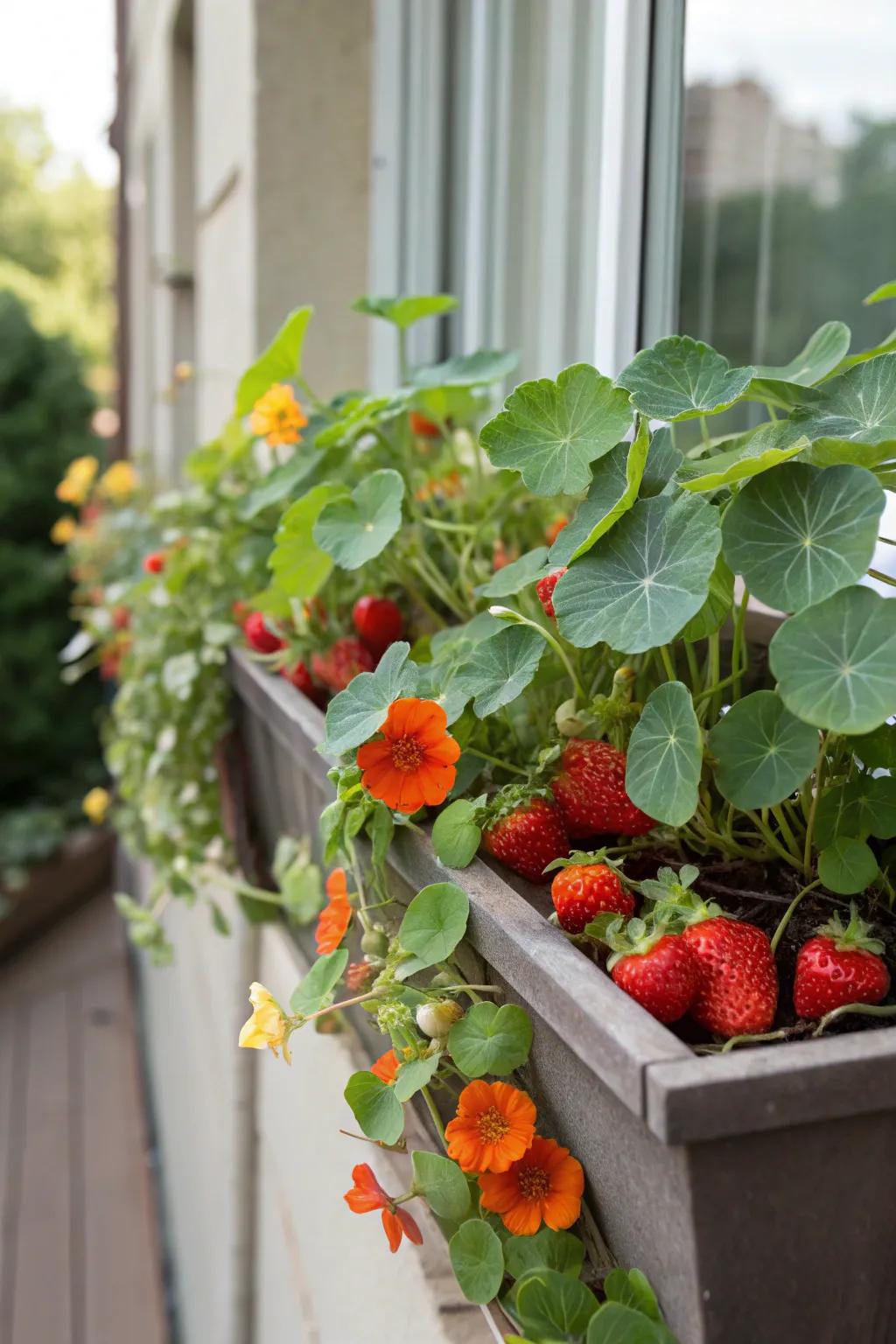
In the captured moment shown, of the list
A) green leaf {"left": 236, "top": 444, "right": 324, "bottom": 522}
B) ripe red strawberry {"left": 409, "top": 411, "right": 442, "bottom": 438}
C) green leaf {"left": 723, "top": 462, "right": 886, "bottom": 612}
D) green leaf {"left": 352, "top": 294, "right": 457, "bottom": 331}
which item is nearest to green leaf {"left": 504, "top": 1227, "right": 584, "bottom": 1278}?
green leaf {"left": 723, "top": 462, "right": 886, "bottom": 612}

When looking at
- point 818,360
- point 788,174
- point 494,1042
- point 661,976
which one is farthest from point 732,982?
point 788,174

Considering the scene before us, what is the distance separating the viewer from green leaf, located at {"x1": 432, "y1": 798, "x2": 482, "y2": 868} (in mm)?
651

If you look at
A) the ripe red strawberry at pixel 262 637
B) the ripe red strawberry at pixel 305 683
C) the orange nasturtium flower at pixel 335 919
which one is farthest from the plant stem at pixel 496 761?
the ripe red strawberry at pixel 262 637

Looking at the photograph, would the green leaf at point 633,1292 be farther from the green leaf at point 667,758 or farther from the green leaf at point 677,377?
the green leaf at point 677,377

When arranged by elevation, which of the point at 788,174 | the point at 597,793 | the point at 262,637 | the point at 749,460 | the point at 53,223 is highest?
the point at 53,223

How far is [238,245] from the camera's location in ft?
6.10

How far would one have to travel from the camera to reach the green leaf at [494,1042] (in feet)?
1.92

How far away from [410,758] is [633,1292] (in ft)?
0.92

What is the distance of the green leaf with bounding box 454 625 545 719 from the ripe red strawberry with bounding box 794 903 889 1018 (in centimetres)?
21

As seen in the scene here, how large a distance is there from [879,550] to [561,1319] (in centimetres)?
55

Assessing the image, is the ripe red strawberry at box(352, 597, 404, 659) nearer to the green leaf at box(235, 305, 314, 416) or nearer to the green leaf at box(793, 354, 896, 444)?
the green leaf at box(235, 305, 314, 416)

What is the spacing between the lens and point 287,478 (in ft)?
3.54

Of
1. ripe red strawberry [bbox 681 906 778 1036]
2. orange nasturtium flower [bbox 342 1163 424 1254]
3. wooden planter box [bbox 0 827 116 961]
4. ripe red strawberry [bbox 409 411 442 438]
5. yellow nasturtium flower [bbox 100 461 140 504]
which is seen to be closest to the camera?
ripe red strawberry [bbox 681 906 778 1036]

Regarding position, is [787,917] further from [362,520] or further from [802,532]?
[362,520]
